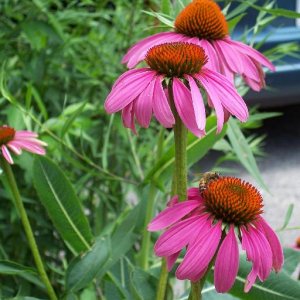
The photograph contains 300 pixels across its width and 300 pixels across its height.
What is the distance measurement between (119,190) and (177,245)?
98cm

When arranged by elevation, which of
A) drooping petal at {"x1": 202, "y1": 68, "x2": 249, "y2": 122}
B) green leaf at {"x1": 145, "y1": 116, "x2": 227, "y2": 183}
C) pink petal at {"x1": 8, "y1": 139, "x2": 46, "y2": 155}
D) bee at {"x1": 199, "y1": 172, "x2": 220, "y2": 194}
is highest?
drooping petal at {"x1": 202, "y1": 68, "x2": 249, "y2": 122}

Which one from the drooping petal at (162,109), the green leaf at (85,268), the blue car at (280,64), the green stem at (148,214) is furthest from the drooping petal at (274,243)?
the blue car at (280,64)

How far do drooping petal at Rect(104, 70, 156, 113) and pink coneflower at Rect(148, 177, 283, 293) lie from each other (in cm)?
9

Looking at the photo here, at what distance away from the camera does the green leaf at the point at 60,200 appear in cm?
80

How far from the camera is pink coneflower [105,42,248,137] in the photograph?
0.55m

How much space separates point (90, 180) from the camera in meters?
1.47

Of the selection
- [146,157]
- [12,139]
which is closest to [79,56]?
[146,157]

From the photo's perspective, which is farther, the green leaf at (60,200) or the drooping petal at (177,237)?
the green leaf at (60,200)

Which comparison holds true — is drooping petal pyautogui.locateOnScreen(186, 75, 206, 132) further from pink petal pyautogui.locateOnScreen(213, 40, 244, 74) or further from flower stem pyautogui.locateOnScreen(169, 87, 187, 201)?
pink petal pyautogui.locateOnScreen(213, 40, 244, 74)

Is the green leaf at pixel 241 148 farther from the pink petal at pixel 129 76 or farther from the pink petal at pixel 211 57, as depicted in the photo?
the pink petal at pixel 129 76

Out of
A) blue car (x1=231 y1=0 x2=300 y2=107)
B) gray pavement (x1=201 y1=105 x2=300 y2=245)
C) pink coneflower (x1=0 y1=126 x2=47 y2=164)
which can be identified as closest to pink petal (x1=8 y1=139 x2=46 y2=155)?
pink coneflower (x1=0 y1=126 x2=47 y2=164)

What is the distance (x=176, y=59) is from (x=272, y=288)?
0.25m

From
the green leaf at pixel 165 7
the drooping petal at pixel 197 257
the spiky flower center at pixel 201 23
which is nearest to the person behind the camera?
the drooping petal at pixel 197 257

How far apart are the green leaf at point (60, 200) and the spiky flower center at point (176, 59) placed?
0.23 m
